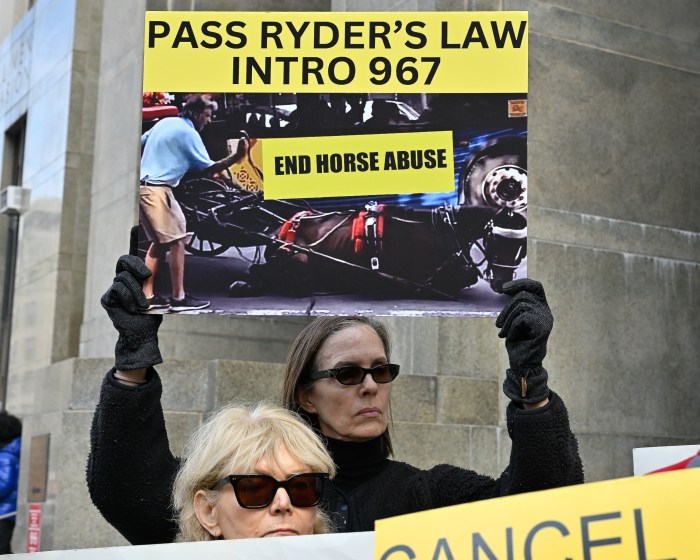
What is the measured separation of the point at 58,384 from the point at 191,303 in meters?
4.51

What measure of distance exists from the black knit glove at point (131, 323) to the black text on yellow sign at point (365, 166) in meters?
0.71

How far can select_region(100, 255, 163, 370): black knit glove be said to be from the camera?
3414 millimetres

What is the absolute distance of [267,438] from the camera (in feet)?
9.95

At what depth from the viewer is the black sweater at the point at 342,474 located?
129 inches

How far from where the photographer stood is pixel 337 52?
4020 mm

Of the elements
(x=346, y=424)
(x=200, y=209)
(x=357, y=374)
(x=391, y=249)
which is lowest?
(x=346, y=424)

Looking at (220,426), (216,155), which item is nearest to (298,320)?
(216,155)

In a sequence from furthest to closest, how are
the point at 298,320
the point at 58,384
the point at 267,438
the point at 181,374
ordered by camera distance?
the point at 298,320, the point at 58,384, the point at 181,374, the point at 267,438

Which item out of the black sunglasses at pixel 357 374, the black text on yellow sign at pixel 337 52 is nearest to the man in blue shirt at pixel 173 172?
the black text on yellow sign at pixel 337 52

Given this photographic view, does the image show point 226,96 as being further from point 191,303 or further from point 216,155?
point 191,303

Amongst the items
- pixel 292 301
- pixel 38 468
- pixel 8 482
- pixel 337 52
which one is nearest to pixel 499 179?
pixel 337 52

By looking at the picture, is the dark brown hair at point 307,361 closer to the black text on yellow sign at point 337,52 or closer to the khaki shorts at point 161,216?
the khaki shorts at point 161,216

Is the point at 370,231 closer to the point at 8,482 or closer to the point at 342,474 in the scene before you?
the point at 342,474

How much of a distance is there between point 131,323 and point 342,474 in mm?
736
